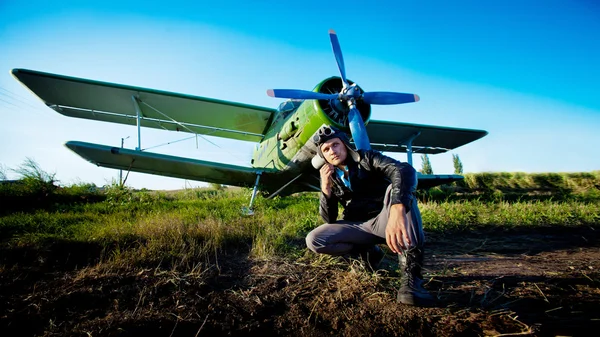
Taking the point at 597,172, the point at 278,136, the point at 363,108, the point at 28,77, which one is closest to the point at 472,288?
the point at 363,108

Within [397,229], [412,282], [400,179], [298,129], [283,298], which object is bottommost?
[283,298]

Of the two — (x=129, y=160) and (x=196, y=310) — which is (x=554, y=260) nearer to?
(x=196, y=310)

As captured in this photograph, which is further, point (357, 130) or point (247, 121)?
point (247, 121)

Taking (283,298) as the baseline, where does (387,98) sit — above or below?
above

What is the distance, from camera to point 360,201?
2.52 meters

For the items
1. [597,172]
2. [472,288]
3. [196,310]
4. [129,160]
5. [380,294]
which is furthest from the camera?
[597,172]

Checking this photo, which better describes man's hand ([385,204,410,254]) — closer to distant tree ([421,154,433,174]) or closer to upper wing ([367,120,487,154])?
upper wing ([367,120,487,154])

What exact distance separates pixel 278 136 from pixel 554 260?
225 inches

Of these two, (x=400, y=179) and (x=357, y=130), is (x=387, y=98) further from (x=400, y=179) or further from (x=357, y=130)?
(x=400, y=179)

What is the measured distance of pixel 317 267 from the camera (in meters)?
2.46

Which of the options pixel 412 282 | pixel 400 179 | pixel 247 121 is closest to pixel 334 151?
pixel 400 179

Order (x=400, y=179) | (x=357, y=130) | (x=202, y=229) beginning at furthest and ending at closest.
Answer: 1. (x=357, y=130)
2. (x=202, y=229)
3. (x=400, y=179)

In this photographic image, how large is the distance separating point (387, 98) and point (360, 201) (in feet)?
12.8

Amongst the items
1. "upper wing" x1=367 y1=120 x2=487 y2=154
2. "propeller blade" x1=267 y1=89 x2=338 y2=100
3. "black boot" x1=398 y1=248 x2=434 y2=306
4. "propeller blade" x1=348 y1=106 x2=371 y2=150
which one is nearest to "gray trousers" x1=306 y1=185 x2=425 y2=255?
"black boot" x1=398 y1=248 x2=434 y2=306
